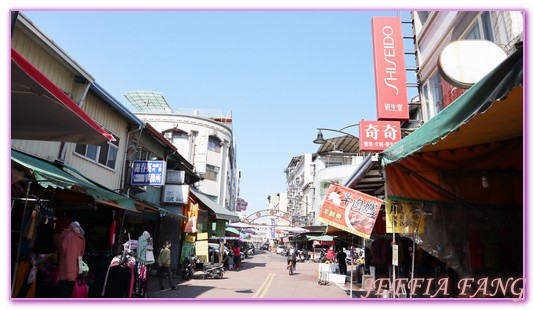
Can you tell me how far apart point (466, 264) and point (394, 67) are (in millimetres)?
6761

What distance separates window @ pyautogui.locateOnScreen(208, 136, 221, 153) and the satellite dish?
3302 cm

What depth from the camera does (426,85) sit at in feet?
43.5

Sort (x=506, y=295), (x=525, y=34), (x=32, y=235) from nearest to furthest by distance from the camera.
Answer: (x=525, y=34) < (x=506, y=295) < (x=32, y=235)

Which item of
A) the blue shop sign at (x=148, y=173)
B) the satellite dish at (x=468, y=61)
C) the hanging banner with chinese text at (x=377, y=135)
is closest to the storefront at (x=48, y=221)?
the blue shop sign at (x=148, y=173)

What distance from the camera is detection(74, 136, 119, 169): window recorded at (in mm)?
11273

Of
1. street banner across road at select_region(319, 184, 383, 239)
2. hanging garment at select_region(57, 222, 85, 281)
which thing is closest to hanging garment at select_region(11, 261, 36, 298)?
hanging garment at select_region(57, 222, 85, 281)

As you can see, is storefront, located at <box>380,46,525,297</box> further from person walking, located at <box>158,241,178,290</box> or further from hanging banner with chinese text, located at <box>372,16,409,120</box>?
person walking, located at <box>158,241,178,290</box>

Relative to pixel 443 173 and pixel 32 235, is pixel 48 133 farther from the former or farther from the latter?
pixel 443 173

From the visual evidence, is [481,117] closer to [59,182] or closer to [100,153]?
[59,182]

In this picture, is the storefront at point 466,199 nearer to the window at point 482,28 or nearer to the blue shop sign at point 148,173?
the window at point 482,28

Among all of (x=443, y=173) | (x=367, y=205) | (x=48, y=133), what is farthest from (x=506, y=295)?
(x=48, y=133)

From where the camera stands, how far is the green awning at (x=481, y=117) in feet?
9.87

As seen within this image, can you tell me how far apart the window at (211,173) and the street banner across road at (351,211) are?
32835mm

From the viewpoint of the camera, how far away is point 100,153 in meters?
12.4
